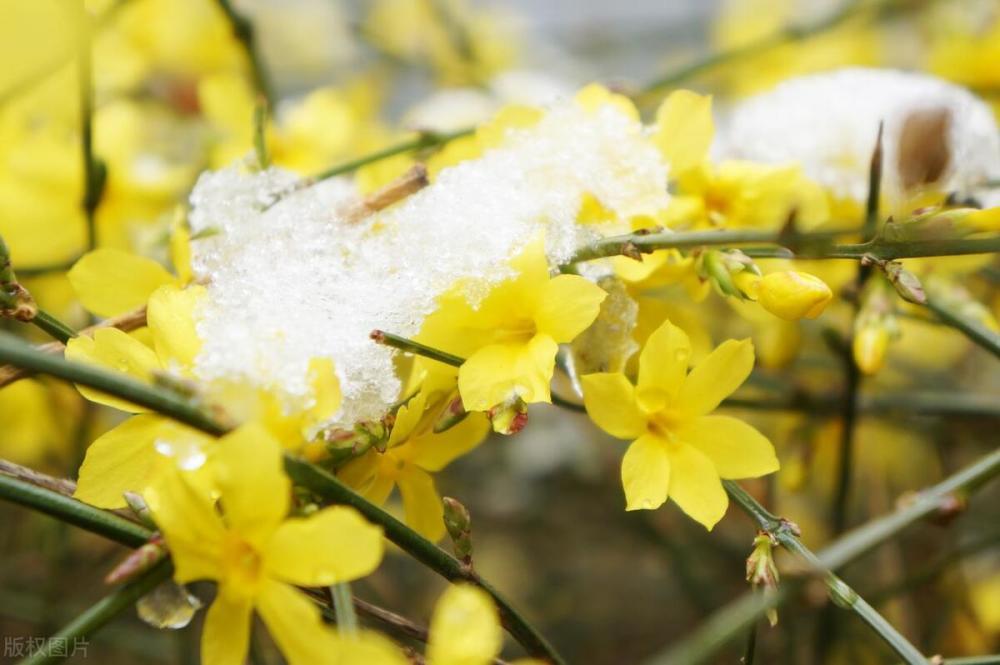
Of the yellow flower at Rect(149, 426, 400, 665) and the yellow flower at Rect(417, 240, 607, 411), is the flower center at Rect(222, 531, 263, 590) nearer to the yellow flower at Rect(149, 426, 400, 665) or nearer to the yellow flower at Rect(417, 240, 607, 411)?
the yellow flower at Rect(149, 426, 400, 665)

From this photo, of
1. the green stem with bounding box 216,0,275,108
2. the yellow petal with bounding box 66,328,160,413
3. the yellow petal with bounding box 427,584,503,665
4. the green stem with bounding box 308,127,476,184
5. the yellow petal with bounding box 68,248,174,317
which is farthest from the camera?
the green stem with bounding box 216,0,275,108

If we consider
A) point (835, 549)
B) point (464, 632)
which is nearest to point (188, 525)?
point (464, 632)

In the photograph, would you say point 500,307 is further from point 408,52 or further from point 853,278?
point 408,52

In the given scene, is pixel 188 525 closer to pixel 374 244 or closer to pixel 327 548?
pixel 327 548

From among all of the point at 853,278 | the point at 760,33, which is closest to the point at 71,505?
the point at 853,278

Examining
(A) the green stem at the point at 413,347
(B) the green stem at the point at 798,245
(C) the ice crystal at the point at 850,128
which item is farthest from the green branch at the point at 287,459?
(C) the ice crystal at the point at 850,128

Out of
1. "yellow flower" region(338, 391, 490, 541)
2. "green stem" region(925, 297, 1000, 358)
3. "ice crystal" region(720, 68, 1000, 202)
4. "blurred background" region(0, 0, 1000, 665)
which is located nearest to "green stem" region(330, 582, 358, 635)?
"yellow flower" region(338, 391, 490, 541)
